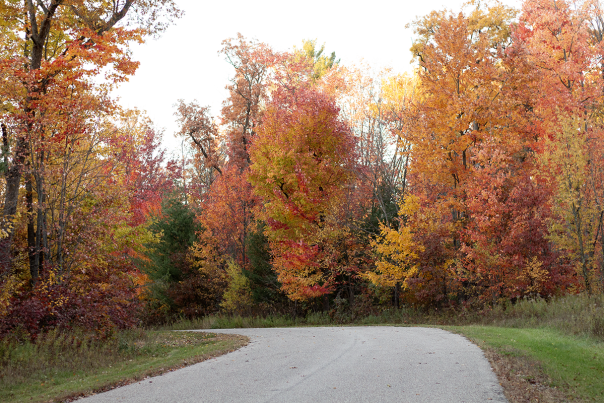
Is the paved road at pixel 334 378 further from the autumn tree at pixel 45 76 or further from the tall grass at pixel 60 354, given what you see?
the autumn tree at pixel 45 76

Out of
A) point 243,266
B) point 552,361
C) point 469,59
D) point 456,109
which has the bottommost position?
point 552,361

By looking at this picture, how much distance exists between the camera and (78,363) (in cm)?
1135

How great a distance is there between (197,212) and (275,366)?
27.7m

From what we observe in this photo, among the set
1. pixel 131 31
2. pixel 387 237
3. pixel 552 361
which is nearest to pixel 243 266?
pixel 387 237

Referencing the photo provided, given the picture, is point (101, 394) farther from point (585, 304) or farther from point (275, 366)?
point (585, 304)

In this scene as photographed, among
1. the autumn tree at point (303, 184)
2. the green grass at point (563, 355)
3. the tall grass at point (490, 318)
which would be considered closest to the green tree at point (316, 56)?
the autumn tree at point (303, 184)

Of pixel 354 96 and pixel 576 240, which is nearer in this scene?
pixel 576 240

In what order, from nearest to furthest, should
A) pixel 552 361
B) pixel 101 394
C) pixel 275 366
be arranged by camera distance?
pixel 101 394, pixel 552 361, pixel 275 366

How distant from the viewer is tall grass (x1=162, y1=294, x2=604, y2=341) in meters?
14.5

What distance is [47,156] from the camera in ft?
49.6

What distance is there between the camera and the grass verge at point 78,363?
28.0 ft

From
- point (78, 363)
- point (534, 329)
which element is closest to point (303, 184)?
point (534, 329)

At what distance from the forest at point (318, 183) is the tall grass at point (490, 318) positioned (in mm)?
763

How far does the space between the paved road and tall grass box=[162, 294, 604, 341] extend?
4859 millimetres
